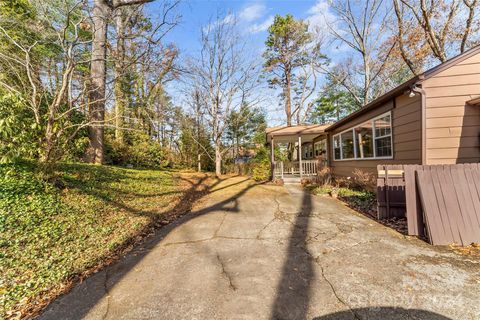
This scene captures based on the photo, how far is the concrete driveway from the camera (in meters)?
2.03

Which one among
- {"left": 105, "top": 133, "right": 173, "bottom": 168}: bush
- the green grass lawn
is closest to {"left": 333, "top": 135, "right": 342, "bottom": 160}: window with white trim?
the green grass lawn

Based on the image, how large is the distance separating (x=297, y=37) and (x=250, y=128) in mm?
9504

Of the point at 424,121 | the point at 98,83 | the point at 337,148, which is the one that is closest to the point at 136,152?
the point at 98,83

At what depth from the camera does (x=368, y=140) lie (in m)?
7.39

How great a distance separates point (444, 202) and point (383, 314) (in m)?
2.53

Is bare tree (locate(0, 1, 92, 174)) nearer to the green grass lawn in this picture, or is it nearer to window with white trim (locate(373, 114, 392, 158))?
the green grass lawn

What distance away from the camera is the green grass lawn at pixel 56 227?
2.47m

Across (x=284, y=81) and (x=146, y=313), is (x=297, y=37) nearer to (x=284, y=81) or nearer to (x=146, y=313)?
(x=284, y=81)

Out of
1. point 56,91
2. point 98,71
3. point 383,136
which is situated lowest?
point 383,136

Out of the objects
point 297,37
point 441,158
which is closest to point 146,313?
point 441,158

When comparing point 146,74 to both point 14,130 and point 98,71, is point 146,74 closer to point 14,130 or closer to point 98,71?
point 98,71

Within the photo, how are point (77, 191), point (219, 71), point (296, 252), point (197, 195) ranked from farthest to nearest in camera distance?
point (219, 71)
point (197, 195)
point (77, 191)
point (296, 252)

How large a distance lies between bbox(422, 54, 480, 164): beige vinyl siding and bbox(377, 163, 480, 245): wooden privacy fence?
5.67 ft

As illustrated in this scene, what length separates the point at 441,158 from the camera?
4.94 metres
